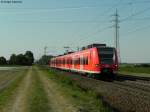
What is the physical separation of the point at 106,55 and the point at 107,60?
0.46 meters

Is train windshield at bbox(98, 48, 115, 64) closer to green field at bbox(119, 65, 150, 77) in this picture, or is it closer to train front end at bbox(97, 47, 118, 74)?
train front end at bbox(97, 47, 118, 74)

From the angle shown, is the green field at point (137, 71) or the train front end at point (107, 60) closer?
the train front end at point (107, 60)

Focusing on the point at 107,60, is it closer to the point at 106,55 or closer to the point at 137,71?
the point at 106,55

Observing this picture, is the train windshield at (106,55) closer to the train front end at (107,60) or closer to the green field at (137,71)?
the train front end at (107,60)

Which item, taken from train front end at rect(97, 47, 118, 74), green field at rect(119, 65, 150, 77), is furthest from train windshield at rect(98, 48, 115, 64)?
green field at rect(119, 65, 150, 77)

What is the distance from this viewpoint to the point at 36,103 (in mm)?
16078

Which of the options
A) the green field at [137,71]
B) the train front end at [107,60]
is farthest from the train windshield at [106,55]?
the green field at [137,71]

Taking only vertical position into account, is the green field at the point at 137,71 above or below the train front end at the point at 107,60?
below

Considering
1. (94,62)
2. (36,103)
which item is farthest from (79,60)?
(36,103)

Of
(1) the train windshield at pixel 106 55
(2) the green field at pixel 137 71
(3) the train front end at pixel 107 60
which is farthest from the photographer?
(2) the green field at pixel 137 71

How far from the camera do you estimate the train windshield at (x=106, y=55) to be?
116 feet

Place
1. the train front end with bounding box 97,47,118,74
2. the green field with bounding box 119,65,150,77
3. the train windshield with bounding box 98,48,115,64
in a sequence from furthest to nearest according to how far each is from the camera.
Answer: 1. the green field with bounding box 119,65,150,77
2. the train windshield with bounding box 98,48,115,64
3. the train front end with bounding box 97,47,118,74

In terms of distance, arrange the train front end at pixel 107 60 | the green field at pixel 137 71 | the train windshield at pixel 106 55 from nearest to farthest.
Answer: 1. the train front end at pixel 107 60
2. the train windshield at pixel 106 55
3. the green field at pixel 137 71

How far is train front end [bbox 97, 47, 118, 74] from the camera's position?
115ft
